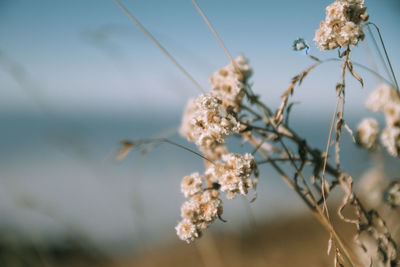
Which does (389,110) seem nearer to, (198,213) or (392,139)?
(392,139)

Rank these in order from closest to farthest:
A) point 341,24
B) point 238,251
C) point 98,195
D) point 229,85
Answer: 1. point 341,24
2. point 229,85
3. point 238,251
4. point 98,195

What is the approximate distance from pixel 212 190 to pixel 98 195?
12.1 m

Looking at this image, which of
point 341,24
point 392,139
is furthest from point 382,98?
point 341,24

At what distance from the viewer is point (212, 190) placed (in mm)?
1381

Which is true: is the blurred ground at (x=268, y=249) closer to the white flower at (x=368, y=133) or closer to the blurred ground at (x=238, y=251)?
the blurred ground at (x=238, y=251)

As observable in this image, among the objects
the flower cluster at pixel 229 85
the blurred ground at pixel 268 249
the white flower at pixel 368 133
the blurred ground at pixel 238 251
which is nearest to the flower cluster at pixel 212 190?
the flower cluster at pixel 229 85

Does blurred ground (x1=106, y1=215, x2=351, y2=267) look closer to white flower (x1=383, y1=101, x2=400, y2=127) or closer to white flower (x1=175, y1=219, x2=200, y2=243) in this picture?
white flower (x1=175, y1=219, x2=200, y2=243)

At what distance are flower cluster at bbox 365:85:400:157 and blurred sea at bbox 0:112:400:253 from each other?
13.7 inches

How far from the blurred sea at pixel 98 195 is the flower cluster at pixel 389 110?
35cm

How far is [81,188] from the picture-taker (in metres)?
12.8

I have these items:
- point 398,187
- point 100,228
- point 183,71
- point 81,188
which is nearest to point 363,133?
point 398,187

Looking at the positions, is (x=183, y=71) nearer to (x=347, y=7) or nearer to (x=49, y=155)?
(x=347, y=7)

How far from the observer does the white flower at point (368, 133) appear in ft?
4.40

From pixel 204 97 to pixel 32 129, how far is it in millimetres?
35877
